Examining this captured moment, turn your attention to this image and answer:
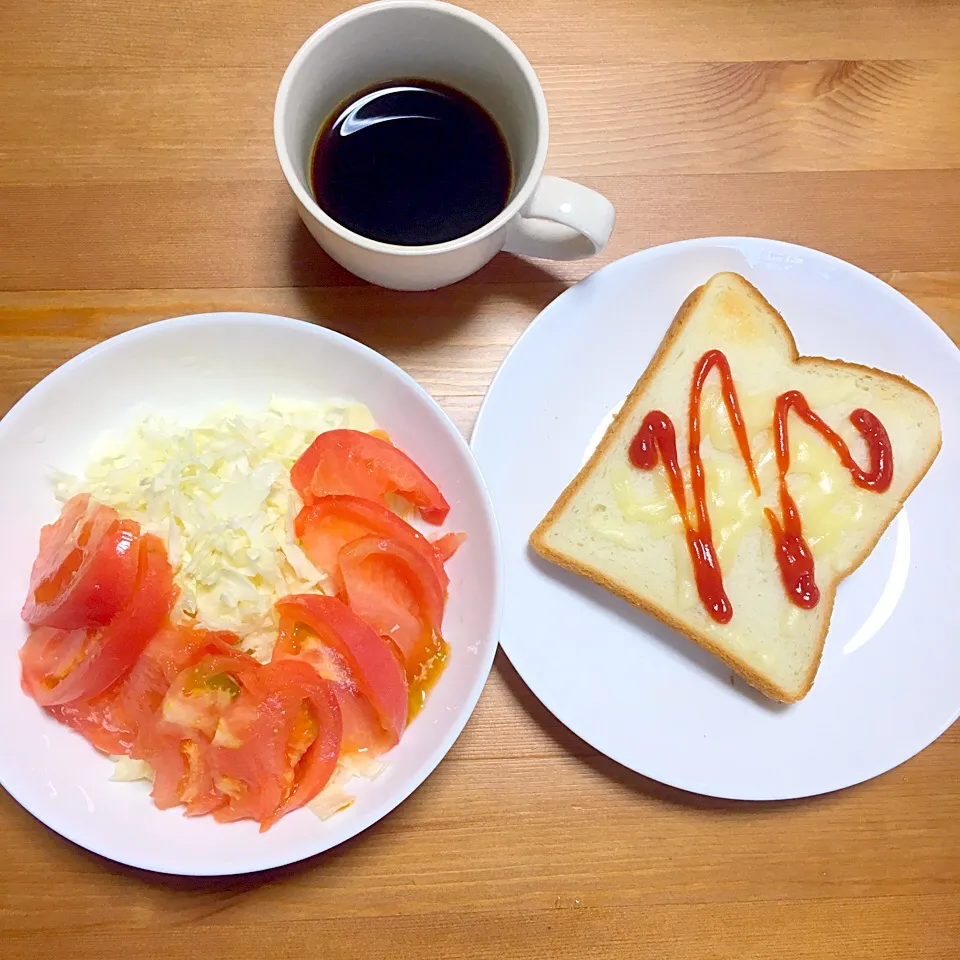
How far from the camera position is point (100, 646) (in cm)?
99

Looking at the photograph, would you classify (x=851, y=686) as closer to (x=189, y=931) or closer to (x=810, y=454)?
(x=810, y=454)

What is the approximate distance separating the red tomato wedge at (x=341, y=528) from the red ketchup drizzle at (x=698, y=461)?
14.3 inches

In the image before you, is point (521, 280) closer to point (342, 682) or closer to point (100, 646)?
point (342, 682)

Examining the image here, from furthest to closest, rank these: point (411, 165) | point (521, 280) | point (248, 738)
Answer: point (521, 280)
point (411, 165)
point (248, 738)

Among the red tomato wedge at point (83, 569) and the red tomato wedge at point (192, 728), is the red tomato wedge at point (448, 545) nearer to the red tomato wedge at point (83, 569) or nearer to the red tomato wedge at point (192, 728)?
the red tomato wedge at point (192, 728)

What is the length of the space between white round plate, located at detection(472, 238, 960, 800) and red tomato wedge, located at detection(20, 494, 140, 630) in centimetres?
49

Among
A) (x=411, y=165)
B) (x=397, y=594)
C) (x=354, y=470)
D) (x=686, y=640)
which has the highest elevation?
(x=411, y=165)

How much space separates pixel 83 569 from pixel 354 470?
0.35 meters

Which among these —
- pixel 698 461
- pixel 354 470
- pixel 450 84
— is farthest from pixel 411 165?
pixel 698 461

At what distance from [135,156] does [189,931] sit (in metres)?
1.16

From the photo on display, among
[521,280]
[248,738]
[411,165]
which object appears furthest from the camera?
[521,280]

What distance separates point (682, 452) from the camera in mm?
1204

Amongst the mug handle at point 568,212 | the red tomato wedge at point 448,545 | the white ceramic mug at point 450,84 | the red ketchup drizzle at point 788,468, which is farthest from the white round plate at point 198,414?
the red ketchup drizzle at point 788,468

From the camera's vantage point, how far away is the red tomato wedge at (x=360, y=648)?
994mm
